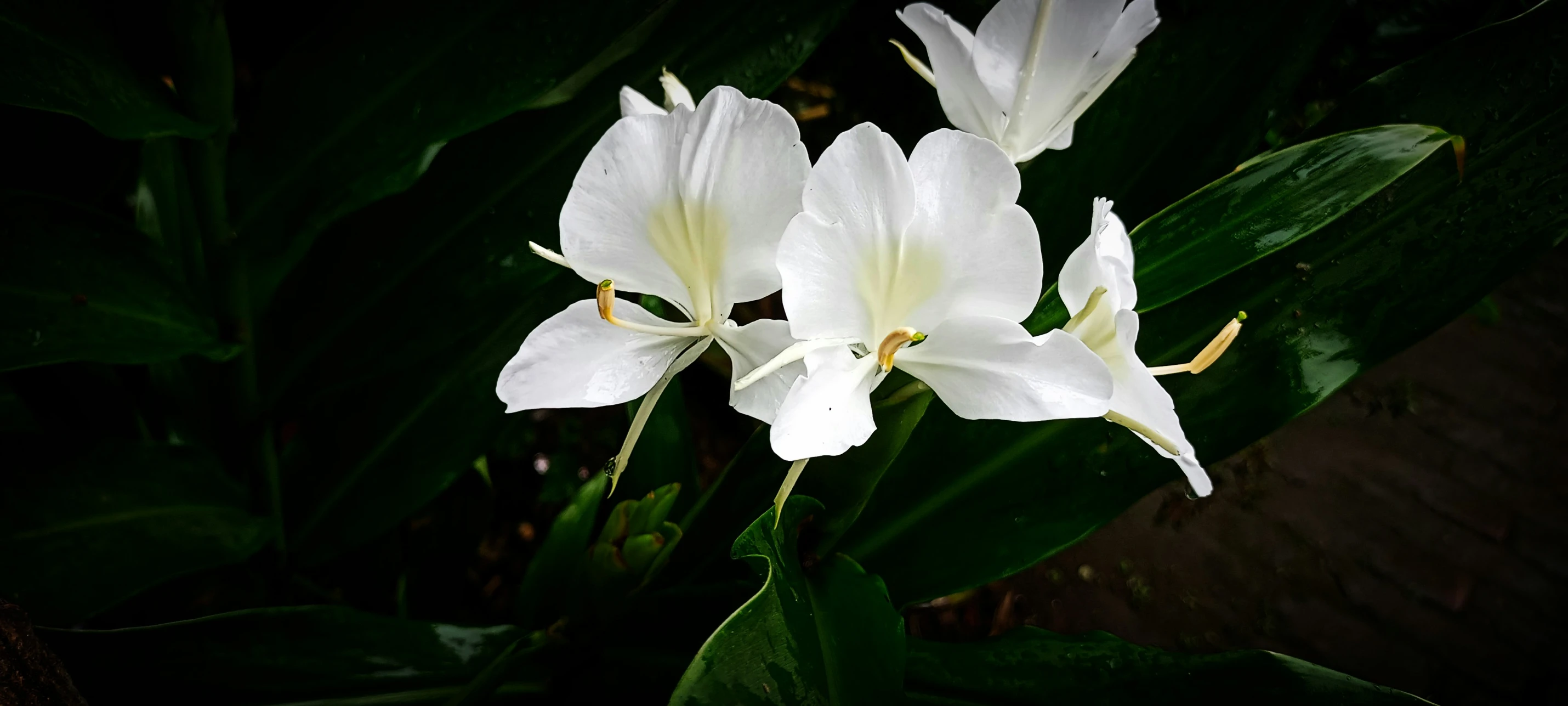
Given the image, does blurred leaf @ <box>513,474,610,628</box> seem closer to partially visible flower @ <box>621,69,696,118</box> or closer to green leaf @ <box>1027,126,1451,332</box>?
partially visible flower @ <box>621,69,696,118</box>

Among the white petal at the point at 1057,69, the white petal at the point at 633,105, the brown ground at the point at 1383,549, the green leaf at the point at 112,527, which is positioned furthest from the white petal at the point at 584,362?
the brown ground at the point at 1383,549

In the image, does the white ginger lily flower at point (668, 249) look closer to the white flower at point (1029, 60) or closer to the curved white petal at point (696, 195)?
the curved white petal at point (696, 195)

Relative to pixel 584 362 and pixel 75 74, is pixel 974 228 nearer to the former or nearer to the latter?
pixel 584 362

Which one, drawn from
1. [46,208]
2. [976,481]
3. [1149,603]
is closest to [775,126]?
[976,481]

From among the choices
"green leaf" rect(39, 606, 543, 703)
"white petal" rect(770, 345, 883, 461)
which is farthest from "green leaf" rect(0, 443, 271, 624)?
"white petal" rect(770, 345, 883, 461)

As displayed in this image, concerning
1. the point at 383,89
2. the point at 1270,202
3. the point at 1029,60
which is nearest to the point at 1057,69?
the point at 1029,60
